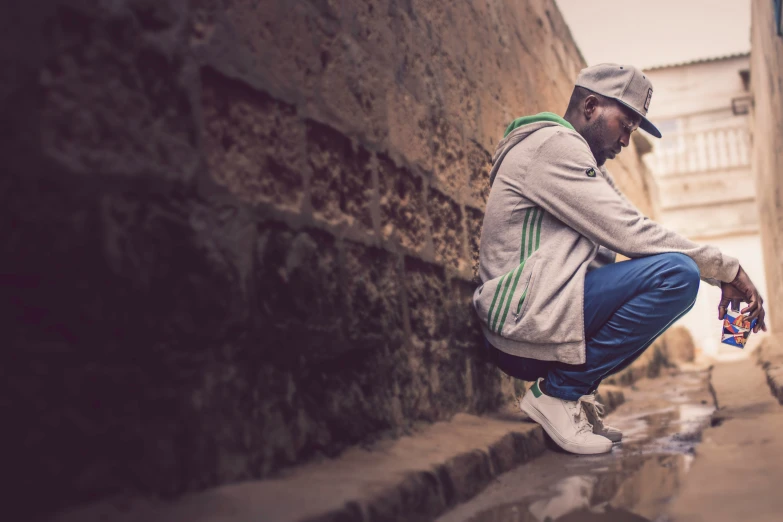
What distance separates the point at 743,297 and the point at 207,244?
166 centimetres

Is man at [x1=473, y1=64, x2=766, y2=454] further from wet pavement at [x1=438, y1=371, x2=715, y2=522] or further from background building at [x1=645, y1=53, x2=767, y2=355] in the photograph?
background building at [x1=645, y1=53, x2=767, y2=355]

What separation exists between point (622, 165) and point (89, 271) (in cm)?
640

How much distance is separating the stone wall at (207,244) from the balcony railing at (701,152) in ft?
40.4

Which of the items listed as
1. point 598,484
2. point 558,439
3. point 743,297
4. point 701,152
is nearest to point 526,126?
point 743,297

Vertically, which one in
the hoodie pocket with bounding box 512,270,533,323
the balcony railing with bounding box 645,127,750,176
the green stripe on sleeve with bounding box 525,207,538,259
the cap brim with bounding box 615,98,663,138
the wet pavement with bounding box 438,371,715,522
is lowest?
the wet pavement with bounding box 438,371,715,522

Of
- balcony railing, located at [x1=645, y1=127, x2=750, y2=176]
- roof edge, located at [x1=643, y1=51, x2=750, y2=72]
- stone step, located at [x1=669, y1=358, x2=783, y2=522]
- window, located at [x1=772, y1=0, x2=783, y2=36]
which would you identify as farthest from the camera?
roof edge, located at [x1=643, y1=51, x2=750, y2=72]

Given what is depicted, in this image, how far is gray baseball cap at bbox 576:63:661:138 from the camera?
228 cm

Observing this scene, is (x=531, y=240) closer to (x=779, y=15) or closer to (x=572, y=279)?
(x=572, y=279)

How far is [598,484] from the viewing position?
1588 millimetres

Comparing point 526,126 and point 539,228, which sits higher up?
point 526,126

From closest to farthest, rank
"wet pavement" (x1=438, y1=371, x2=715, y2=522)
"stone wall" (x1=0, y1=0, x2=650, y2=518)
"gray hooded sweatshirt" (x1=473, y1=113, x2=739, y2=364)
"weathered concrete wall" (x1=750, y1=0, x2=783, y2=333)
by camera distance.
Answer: "stone wall" (x1=0, y1=0, x2=650, y2=518)
"wet pavement" (x1=438, y1=371, x2=715, y2=522)
"gray hooded sweatshirt" (x1=473, y1=113, x2=739, y2=364)
"weathered concrete wall" (x1=750, y1=0, x2=783, y2=333)

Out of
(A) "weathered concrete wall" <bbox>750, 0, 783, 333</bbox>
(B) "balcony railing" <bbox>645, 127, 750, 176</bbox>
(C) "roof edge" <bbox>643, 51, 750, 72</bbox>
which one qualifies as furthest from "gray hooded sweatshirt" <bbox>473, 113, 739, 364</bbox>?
(C) "roof edge" <bbox>643, 51, 750, 72</bbox>

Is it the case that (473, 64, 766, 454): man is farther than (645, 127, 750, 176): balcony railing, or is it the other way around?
(645, 127, 750, 176): balcony railing

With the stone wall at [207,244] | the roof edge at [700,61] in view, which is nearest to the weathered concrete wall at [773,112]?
the stone wall at [207,244]
